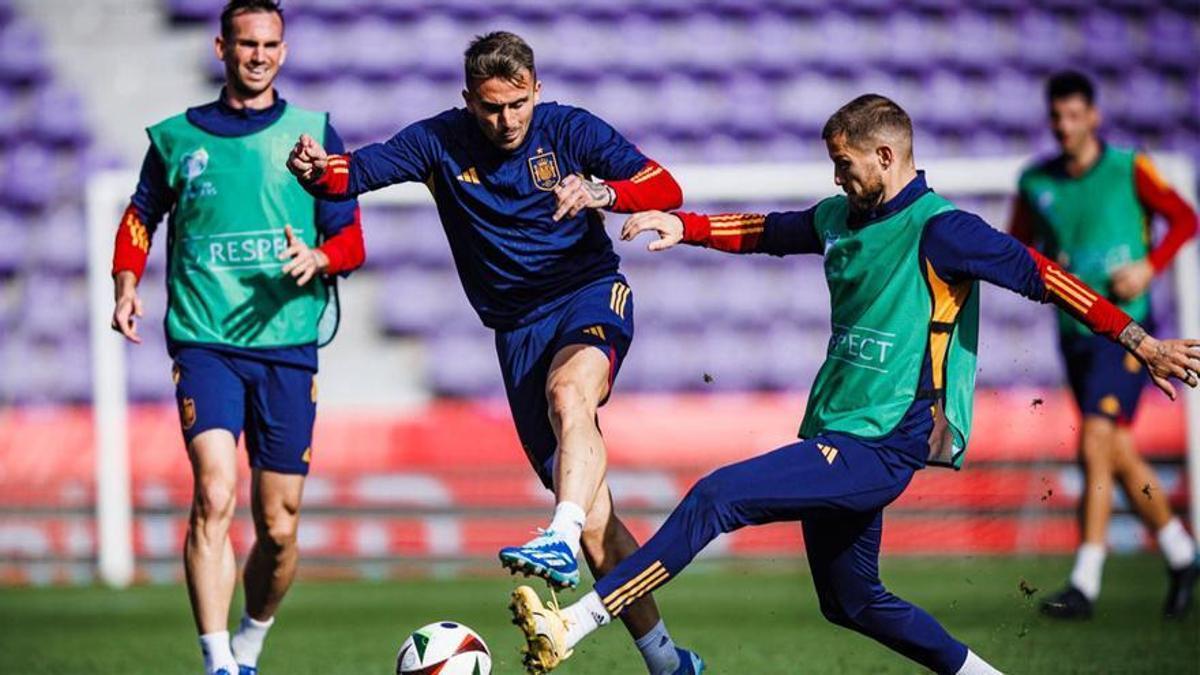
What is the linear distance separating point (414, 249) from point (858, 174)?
742 centimetres

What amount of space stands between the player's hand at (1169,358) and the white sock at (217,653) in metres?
3.15

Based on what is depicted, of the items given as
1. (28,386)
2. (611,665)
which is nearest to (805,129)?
(28,386)

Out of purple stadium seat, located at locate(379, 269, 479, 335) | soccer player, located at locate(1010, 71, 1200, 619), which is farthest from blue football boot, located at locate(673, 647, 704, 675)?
purple stadium seat, located at locate(379, 269, 479, 335)

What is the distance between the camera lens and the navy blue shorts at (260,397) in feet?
22.4

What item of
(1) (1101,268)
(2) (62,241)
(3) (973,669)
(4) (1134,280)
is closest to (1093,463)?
(4) (1134,280)

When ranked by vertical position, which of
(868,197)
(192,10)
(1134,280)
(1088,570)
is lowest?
(1088,570)

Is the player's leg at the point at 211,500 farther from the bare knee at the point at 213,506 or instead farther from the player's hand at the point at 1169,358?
the player's hand at the point at 1169,358

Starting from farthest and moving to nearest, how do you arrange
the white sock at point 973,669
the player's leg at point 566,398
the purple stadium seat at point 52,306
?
the purple stadium seat at point 52,306 < the white sock at point 973,669 < the player's leg at point 566,398

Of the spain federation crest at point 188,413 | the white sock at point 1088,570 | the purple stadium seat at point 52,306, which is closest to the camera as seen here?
the spain federation crest at point 188,413

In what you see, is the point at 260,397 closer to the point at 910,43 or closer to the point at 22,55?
the point at 22,55

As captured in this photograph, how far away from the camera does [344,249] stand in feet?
23.1

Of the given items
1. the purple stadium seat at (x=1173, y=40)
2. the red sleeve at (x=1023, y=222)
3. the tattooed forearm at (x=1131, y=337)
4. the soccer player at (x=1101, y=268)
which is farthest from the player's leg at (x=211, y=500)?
the purple stadium seat at (x=1173, y=40)

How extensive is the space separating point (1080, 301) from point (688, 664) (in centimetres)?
190

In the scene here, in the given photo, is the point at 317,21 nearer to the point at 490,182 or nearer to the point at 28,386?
the point at 28,386
